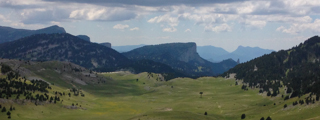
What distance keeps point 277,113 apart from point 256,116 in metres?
10.6

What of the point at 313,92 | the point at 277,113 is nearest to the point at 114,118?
the point at 277,113

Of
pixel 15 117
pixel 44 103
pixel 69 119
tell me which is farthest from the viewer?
pixel 44 103

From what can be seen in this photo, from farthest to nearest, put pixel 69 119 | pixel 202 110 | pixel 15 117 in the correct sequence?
pixel 202 110 < pixel 69 119 < pixel 15 117

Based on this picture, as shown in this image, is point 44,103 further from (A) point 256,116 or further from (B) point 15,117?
(A) point 256,116

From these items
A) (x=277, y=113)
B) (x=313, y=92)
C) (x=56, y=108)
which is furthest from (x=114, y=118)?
(x=313, y=92)

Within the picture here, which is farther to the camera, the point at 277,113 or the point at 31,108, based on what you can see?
→ the point at 31,108

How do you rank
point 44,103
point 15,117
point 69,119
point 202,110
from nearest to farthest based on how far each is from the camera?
point 15,117 < point 69,119 < point 44,103 < point 202,110

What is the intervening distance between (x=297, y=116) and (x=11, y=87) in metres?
169

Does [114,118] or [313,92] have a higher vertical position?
[313,92]

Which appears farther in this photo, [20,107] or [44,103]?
[44,103]

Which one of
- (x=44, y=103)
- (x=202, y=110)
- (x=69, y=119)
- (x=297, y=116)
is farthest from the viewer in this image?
(x=202, y=110)

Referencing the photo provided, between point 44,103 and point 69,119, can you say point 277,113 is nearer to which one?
point 69,119

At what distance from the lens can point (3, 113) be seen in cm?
14425

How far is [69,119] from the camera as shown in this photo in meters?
156
